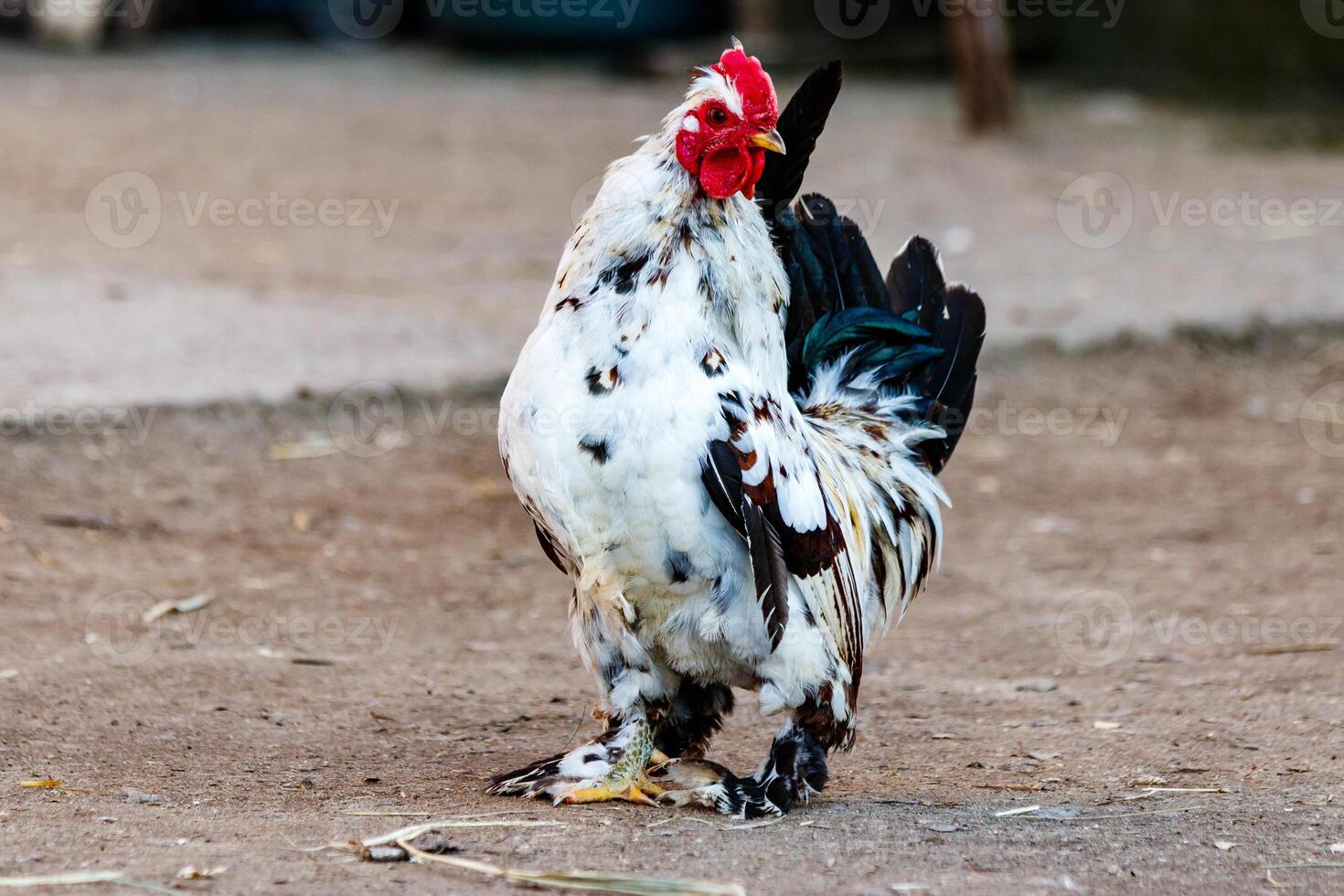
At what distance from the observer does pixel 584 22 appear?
598 inches

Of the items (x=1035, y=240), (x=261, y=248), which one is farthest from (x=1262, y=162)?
(x=261, y=248)

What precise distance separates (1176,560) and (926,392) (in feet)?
7.19

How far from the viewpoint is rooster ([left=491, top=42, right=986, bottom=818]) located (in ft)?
10.9

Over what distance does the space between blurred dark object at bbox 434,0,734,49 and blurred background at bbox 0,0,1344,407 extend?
3 cm

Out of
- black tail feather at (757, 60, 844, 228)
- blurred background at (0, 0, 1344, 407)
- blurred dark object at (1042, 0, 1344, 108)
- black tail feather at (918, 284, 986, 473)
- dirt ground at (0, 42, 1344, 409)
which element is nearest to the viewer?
black tail feather at (757, 60, 844, 228)

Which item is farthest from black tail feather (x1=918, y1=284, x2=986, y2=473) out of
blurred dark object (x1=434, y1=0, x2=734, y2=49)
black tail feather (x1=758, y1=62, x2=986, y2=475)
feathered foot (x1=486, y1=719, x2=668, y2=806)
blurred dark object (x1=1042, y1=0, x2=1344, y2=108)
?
blurred dark object (x1=434, y1=0, x2=734, y2=49)

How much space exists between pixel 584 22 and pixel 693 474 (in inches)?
499

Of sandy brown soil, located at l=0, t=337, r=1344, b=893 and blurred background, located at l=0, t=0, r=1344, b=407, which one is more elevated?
blurred background, located at l=0, t=0, r=1344, b=407

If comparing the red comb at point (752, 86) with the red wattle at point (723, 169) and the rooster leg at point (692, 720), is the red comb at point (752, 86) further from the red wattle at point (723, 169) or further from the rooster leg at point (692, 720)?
the rooster leg at point (692, 720)

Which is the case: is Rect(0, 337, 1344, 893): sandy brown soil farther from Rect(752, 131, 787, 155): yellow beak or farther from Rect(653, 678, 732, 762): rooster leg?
Rect(752, 131, 787, 155): yellow beak

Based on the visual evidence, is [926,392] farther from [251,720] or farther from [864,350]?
[251,720]

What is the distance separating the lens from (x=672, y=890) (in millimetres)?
2924

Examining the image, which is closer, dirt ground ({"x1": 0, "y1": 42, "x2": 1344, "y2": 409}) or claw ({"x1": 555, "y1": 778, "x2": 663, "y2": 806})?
claw ({"x1": 555, "y1": 778, "x2": 663, "y2": 806})

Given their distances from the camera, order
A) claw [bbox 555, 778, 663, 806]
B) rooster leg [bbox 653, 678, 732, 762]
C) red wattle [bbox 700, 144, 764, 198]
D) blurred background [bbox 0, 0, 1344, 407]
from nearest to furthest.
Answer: red wattle [bbox 700, 144, 764, 198] → claw [bbox 555, 778, 663, 806] → rooster leg [bbox 653, 678, 732, 762] → blurred background [bbox 0, 0, 1344, 407]
